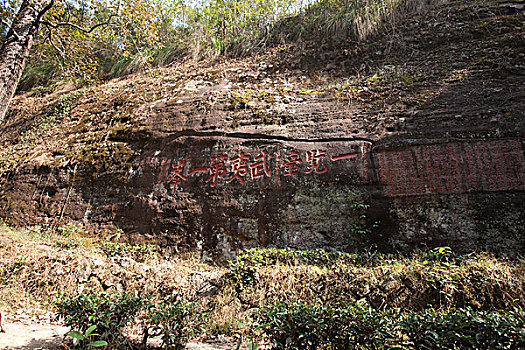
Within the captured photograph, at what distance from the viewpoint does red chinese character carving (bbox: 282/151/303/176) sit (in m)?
5.12

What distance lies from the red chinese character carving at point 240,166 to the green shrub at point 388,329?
2999 millimetres

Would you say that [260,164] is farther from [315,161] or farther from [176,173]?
[176,173]

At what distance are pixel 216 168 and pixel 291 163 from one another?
1.31m

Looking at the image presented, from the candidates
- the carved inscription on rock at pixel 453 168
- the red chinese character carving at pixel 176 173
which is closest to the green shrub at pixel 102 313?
the red chinese character carving at pixel 176 173

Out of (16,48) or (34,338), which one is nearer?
(34,338)

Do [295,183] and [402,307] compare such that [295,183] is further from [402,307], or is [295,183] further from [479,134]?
[479,134]

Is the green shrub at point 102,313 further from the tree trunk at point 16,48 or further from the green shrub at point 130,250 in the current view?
the tree trunk at point 16,48

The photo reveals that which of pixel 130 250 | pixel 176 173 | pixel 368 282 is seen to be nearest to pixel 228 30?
pixel 176 173

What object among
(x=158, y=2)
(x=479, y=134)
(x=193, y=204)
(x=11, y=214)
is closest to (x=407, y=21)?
(x=479, y=134)

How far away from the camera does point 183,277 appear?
4.42m

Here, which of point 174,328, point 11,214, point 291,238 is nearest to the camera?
point 174,328

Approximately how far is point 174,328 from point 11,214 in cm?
530

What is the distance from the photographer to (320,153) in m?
5.14

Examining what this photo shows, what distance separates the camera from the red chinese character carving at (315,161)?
5.02 meters
